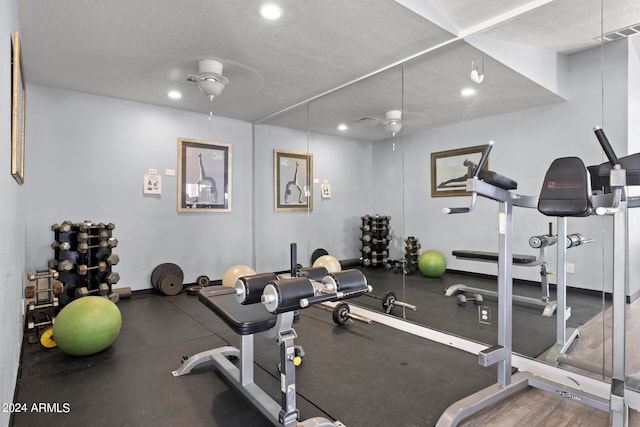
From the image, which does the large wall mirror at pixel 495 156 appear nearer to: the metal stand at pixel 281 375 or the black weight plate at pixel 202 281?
the metal stand at pixel 281 375

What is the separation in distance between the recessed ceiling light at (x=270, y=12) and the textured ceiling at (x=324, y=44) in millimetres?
42

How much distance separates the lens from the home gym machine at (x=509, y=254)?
161 cm

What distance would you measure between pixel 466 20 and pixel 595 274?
1.98 m

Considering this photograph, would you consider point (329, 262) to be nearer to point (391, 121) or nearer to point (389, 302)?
point (389, 302)

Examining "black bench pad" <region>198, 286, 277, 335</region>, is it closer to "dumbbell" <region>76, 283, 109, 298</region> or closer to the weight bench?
the weight bench

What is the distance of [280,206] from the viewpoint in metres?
4.86

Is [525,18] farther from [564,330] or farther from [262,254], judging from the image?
[262,254]

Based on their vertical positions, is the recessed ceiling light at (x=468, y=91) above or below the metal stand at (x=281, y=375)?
above

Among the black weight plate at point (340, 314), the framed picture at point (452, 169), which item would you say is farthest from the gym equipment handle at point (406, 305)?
the framed picture at point (452, 169)

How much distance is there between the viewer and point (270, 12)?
95.5 inches

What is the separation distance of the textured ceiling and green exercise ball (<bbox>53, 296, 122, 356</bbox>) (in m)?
2.04

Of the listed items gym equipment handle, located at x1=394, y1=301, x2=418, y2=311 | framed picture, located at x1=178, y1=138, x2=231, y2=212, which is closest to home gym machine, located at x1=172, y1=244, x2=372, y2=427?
Result: gym equipment handle, located at x1=394, y1=301, x2=418, y2=311

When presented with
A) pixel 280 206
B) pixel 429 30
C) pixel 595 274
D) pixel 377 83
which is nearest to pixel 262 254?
pixel 280 206

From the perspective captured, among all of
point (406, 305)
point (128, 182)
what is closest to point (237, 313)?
point (406, 305)
